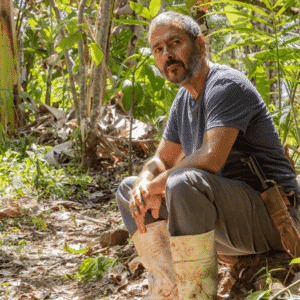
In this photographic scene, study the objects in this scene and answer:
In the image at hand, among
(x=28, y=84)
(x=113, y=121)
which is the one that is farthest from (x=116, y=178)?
(x=28, y=84)

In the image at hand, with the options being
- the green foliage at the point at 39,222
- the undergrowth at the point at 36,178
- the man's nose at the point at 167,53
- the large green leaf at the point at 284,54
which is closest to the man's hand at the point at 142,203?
the man's nose at the point at 167,53

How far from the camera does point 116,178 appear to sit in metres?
3.96

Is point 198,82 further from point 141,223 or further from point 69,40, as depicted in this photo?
point 69,40

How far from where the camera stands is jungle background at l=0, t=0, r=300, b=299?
1955 mm

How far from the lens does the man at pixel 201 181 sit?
55.9 inches

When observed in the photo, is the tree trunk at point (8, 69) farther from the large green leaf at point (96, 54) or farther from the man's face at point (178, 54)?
the man's face at point (178, 54)

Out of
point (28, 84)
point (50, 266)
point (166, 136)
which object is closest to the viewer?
point (166, 136)

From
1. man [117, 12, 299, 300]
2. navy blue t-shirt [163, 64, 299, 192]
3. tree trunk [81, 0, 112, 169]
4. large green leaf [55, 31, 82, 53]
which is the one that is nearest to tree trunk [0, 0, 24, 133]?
tree trunk [81, 0, 112, 169]

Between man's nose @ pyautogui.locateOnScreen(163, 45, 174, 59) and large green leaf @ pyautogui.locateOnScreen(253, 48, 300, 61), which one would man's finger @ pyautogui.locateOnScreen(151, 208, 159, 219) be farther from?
large green leaf @ pyautogui.locateOnScreen(253, 48, 300, 61)

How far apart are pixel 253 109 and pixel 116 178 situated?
250 cm

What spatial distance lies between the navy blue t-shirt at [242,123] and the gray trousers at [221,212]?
139 mm

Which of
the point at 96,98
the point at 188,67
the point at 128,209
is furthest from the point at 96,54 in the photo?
the point at 128,209

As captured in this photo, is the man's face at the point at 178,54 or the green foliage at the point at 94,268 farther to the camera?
the green foliage at the point at 94,268

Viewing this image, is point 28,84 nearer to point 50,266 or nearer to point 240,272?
point 50,266
